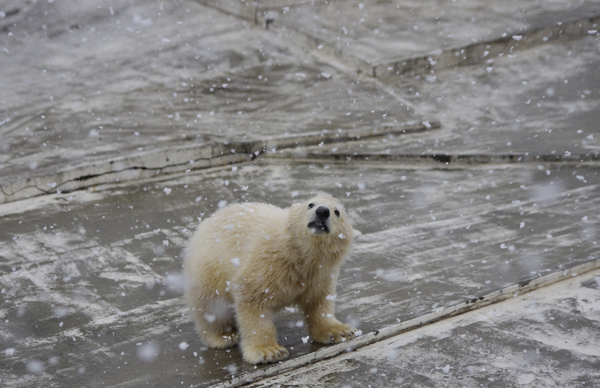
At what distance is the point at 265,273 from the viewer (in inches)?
132

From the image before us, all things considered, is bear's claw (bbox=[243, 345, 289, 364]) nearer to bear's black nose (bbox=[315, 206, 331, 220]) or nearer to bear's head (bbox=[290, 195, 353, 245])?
bear's head (bbox=[290, 195, 353, 245])

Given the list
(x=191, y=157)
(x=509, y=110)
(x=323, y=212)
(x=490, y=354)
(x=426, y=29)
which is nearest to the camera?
(x=323, y=212)

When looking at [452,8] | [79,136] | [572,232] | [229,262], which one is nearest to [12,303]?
[229,262]

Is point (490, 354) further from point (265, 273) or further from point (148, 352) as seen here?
point (148, 352)

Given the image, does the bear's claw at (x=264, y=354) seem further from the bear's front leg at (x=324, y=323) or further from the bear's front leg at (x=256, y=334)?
the bear's front leg at (x=324, y=323)

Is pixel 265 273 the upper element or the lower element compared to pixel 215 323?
upper

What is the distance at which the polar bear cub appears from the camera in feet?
11.0

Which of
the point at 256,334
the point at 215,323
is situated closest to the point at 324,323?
the point at 256,334

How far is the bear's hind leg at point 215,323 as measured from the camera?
3.58 metres

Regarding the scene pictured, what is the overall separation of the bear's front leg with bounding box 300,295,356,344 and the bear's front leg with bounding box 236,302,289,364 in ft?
0.77

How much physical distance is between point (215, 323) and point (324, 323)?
0.61 metres

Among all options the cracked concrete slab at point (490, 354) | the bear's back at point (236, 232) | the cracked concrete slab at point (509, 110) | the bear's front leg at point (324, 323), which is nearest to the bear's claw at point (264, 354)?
the cracked concrete slab at point (490, 354)

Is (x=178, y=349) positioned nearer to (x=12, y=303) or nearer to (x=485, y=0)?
(x=12, y=303)

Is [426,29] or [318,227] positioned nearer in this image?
[318,227]
